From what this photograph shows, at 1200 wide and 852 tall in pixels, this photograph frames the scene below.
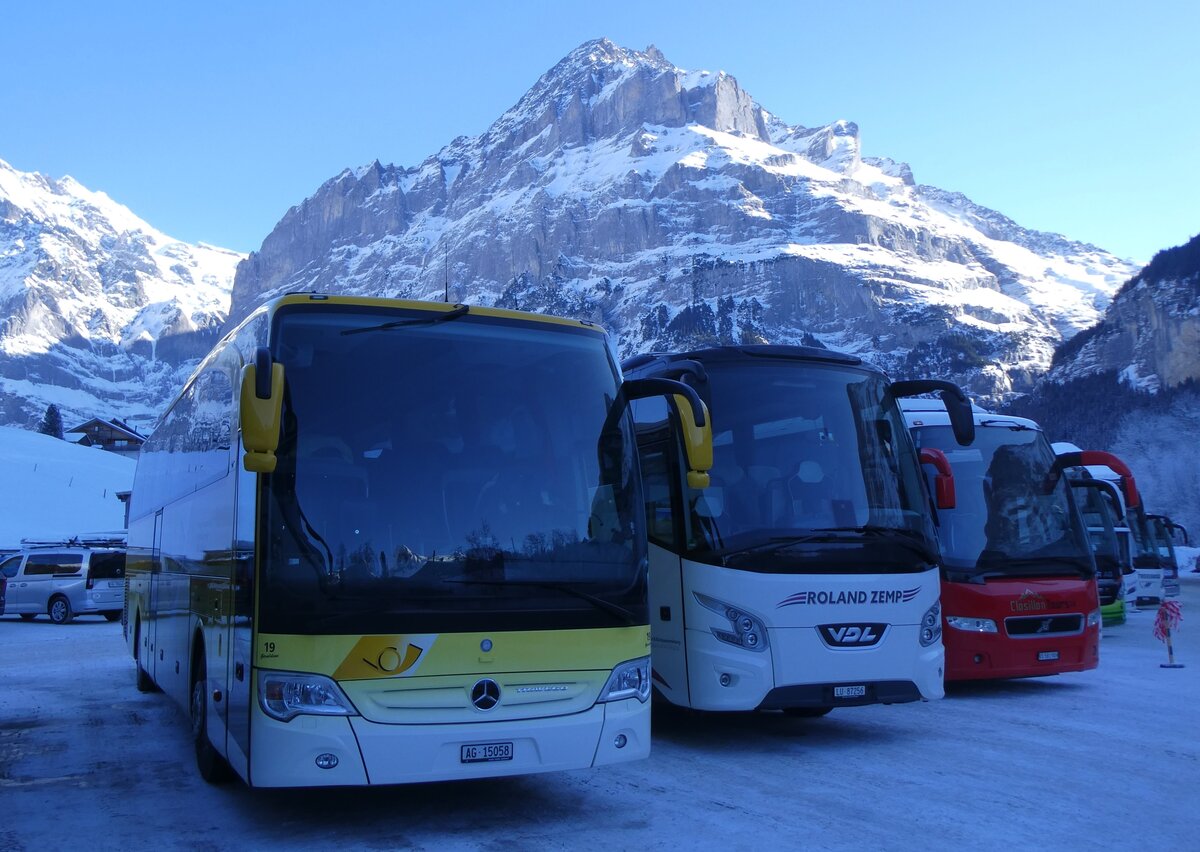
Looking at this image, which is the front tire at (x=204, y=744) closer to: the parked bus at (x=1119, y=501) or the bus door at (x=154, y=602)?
the bus door at (x=154, y=602)

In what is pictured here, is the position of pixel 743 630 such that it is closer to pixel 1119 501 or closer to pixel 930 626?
pixel 930 626

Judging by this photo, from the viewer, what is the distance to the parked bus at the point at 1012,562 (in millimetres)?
10172

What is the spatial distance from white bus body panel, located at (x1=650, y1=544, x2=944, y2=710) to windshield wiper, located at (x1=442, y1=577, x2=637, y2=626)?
179cm

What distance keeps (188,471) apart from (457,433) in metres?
3.40

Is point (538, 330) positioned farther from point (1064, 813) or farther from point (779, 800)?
point (1064, 813)

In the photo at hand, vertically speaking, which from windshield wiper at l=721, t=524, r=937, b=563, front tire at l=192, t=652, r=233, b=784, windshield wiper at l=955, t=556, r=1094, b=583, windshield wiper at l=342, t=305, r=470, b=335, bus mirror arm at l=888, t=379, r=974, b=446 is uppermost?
windshield wiper at l=342, t=305, r=470, b=335

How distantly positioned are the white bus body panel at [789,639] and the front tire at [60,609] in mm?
23029

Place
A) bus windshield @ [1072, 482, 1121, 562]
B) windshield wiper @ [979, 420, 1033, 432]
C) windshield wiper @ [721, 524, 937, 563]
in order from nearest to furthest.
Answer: windshield wiper @ [721, 524, 937, 563], windshield wiper @ [979, 420, 1033, 432], bus windshield @ [1072, 482, 1121, 562]

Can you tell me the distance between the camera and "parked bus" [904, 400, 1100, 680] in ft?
33.4

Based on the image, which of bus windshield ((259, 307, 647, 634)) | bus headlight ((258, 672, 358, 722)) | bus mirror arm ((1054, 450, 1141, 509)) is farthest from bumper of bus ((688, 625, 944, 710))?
bus mirror arm ((1054, 450, 1141, 509))

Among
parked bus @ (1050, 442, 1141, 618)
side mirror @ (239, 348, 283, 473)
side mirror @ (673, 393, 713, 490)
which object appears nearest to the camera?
side mirror @ (239, 348, 283, 473)

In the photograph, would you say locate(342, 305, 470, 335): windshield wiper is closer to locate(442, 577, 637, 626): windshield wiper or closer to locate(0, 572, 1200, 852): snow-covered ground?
locate(442, 577, 637, 626): windshield wiper

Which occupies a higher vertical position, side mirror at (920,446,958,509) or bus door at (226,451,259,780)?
side mirror at (920,446,958,509)

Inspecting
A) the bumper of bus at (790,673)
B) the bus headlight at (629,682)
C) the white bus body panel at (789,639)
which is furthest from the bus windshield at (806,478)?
the bus headlight at (629,682)
